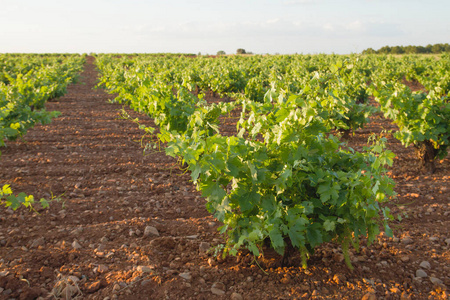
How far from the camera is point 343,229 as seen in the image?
124 inches

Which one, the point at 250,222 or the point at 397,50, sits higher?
the point at 397,50

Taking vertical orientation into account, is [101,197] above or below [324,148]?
below

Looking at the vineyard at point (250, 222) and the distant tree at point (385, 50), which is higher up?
the distant tree at point (385, 50)

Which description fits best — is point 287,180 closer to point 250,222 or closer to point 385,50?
point 250,222

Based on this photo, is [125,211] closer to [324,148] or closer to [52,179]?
[52,179]

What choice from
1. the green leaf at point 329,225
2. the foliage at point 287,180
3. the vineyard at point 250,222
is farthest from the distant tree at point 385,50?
the green leaf at point 329,225

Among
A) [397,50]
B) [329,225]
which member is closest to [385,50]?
[397,50]

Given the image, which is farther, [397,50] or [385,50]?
[385,50]

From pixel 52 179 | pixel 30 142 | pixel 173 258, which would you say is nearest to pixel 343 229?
pixel 173 258

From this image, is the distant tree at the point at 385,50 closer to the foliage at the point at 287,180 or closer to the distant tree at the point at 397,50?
the distant tree at the point at 397,50

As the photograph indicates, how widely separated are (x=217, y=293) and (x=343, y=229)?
116cm

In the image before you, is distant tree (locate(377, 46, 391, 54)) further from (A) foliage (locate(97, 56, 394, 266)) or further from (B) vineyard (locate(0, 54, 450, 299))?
(A) foliage (locate(97, 56, 394, 266))

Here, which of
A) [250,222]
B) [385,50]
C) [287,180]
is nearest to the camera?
[287,180]

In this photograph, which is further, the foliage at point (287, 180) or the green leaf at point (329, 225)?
the green leaf at point (329, 225)
